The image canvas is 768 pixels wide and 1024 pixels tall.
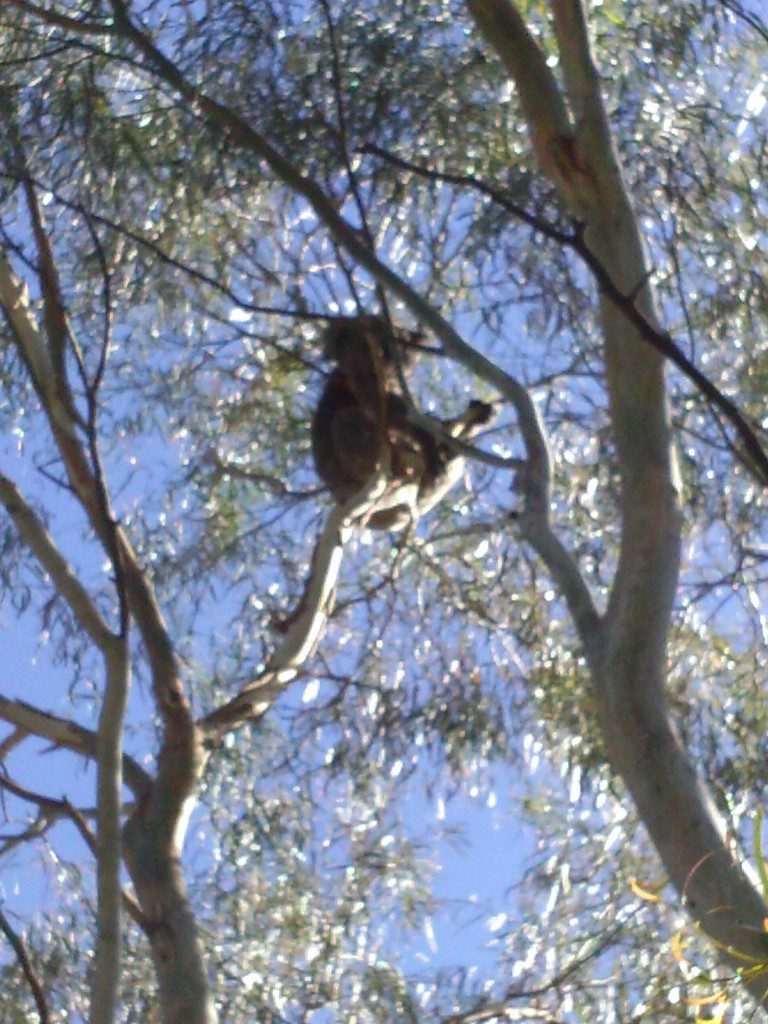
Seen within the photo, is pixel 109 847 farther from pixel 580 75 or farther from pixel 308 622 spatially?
pixel 580 75

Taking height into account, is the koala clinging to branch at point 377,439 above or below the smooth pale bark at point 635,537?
above

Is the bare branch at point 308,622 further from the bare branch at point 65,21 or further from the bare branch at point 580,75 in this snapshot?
the bare branch at point 65,21

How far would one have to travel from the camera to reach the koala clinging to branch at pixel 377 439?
360cm

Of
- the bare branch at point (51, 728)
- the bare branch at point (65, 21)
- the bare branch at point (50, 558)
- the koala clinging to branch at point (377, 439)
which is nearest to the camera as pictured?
the bare branch at point (50, 558)

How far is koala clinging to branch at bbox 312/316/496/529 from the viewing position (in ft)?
11.8

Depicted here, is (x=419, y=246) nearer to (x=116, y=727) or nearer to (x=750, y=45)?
(x=750, y=45)

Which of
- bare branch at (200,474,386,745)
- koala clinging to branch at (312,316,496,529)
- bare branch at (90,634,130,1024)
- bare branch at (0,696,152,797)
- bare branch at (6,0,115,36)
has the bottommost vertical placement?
bare branch at (90,634,130,1024)

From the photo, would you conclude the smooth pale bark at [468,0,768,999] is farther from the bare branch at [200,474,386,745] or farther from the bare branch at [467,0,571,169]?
the bare branch at [200,474,386,745]

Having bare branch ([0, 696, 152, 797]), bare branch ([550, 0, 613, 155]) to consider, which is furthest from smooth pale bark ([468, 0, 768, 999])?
bare branch ([0, 696, 152, 797])

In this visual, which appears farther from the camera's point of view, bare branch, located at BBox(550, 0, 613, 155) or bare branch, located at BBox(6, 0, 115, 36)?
bare branch, located at BBox(6, 0, 115, 36)

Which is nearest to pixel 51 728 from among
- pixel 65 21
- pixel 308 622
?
pixel 308 622

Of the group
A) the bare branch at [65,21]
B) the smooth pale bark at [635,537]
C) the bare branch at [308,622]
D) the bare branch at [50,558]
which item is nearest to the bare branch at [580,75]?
the smooth pale bark at [635,537]

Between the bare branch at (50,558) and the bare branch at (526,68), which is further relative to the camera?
the bare branch at (526,68)

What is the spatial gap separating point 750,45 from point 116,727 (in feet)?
9.12
